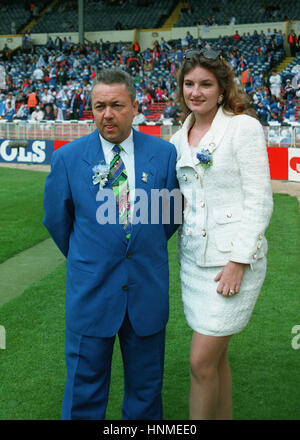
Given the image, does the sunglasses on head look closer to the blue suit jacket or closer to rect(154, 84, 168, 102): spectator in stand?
the blue suit jacket

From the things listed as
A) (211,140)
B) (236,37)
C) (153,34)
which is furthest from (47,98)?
(211,140)

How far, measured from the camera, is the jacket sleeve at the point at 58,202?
106 inches

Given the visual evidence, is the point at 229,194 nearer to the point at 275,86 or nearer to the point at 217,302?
the point at 217,302

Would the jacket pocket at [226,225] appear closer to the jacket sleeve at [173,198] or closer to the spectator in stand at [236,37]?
the jacket sleeve at [173,198]

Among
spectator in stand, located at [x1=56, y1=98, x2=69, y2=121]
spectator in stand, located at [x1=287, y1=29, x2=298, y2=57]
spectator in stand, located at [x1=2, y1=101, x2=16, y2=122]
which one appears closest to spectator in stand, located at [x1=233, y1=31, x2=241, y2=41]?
spectator in stand, located at [x1=287, y1=29, x2=298, y2=57]

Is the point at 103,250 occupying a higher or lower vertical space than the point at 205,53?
lower

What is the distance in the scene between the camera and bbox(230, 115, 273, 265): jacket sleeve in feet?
8.36

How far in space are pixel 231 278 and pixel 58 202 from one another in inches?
33.7

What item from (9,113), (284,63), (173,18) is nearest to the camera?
(9,113)

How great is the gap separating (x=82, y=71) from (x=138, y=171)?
91.9 ft

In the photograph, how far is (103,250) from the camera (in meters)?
2.65

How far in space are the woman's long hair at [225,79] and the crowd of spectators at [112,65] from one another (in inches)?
595
